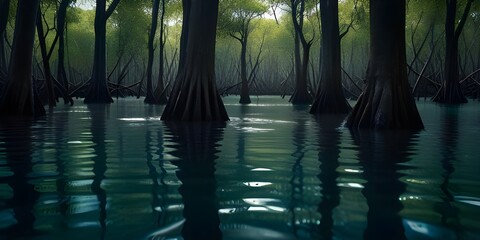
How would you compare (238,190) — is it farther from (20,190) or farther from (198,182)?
(20,190)

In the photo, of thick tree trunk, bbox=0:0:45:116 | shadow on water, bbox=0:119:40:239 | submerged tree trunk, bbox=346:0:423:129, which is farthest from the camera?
thick tree trunk, bbox=0:0:45:116

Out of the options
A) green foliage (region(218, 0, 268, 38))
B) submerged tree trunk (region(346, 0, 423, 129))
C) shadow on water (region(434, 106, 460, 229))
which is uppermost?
green foliage (region(218, 0, 268, 38))

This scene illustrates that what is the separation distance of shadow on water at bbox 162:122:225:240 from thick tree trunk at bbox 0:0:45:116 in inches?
200

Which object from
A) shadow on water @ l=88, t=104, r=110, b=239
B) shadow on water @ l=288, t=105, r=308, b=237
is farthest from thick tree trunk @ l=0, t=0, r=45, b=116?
shadow on water @ l=288, t=105, r=308, b=237

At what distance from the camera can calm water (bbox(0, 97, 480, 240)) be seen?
79.4 inches

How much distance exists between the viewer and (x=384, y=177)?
3.31 metres

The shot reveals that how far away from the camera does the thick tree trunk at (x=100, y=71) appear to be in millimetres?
20125

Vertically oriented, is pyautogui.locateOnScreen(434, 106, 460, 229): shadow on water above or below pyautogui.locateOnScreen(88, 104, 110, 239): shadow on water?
below

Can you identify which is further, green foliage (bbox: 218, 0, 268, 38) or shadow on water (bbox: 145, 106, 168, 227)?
green foliage (bbox: 218, 0, 268, 38)

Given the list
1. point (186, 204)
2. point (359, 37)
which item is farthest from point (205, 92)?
point (359, 37)

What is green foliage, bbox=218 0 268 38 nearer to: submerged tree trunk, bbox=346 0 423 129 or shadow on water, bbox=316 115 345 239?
submerged tree trunk, bbox=346 0 423 129

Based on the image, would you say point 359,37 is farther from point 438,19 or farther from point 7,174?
point 7,174

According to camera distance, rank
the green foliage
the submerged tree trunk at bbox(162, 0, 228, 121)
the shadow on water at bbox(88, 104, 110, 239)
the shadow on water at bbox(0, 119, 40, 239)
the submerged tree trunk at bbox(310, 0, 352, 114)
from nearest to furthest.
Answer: the shadow on water at bbox(0, 119, 40, 239), the shadow on water at bbox(88, 104, 110, 239), the submerged tree trunk at bbox(162, 0, 228, 121), the submerged tree trunk at bbox(310, 0, 352, 114), the green foliage

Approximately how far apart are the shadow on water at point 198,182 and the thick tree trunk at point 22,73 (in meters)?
5.07
